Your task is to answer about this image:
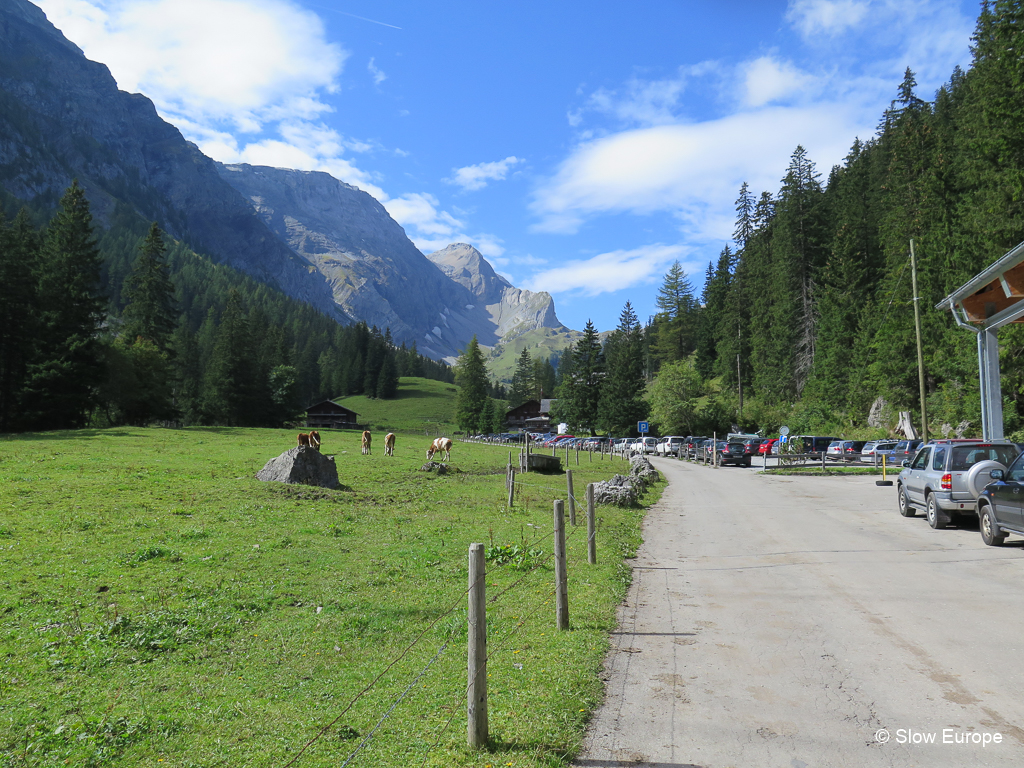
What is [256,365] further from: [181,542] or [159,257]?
[181,542]

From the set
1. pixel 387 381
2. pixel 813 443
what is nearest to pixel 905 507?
pixel 813 443

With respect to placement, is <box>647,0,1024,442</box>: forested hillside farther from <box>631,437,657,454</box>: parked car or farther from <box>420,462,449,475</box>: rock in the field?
<box>420,462,449,475</box>: rock in the field

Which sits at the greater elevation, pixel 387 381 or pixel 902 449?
pixel 387 381

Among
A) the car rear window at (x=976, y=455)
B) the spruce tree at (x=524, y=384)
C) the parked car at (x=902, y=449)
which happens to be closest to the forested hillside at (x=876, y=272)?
the parked car at (x=902, y=449)

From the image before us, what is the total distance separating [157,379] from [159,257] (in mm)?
26465

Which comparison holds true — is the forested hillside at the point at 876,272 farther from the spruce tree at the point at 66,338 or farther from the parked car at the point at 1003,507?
the spruce tree at the point at 66,338

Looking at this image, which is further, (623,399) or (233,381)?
(623,399)

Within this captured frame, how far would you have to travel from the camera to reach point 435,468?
27.2 meters

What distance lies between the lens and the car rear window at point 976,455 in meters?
14.9

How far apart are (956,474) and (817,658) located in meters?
11.4

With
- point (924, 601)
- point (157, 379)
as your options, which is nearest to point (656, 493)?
point (924, 601)

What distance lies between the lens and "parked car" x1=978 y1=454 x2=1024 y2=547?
11.5 metres

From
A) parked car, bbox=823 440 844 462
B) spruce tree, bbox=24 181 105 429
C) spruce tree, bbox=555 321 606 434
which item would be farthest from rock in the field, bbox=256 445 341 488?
spruce tree, bbox=555 321 606 434

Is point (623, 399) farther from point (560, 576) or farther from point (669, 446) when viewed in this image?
point (560, 576)
